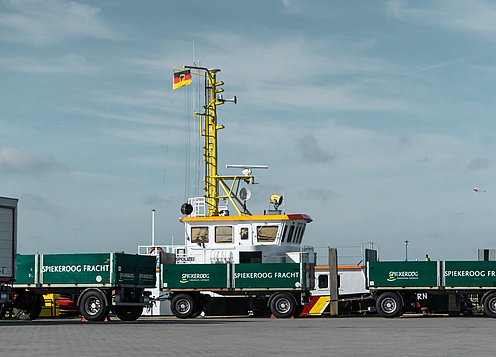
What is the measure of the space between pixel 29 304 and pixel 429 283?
49.4ft

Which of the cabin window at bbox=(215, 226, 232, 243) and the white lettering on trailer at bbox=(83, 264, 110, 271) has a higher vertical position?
the cabin window at bbox=(215, 226, 232, 243)

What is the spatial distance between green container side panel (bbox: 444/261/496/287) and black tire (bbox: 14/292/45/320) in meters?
15.3

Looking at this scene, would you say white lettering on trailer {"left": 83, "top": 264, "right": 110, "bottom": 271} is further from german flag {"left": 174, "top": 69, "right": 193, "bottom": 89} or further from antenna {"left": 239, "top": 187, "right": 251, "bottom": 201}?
german flag {"left": 174, "top": 69, "right": 193, "bottom": 89}

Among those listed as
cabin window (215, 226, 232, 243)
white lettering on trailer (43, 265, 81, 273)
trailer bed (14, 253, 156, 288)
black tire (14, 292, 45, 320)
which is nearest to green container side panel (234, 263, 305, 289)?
cabin window (215, 226, 232, 243)

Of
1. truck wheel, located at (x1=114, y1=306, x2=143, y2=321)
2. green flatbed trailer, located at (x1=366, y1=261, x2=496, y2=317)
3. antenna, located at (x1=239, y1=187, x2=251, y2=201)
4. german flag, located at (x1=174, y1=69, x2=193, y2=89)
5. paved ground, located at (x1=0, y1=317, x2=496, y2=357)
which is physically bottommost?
paved ground, located at (x1=0, y1=317, x2=496, y2=357)

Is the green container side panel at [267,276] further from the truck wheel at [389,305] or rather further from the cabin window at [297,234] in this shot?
the cabin window at [297,234]

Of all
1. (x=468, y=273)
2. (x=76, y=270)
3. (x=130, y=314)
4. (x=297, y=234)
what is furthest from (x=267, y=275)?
(x=76, y=270)

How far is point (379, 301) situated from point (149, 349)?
A: 66.2 ft

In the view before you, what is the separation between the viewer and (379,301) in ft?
119

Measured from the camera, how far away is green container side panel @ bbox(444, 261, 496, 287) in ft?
117

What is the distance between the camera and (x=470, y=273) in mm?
35781

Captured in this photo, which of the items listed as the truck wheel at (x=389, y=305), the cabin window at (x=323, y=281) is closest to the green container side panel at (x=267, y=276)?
the truck wheel at (x=389, y=305)

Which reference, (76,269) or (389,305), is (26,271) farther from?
(389,305)

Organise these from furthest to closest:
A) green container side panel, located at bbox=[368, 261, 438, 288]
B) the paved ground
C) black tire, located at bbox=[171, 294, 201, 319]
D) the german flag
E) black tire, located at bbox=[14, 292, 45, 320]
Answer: the german flag < black tire, located at bbox=[171, 294, 201, 319] < green container side panel, located at bbox=[368, 261, 438, 288] < black tire, located at bbox=[14, 292, 45, 320] < the paved ground
